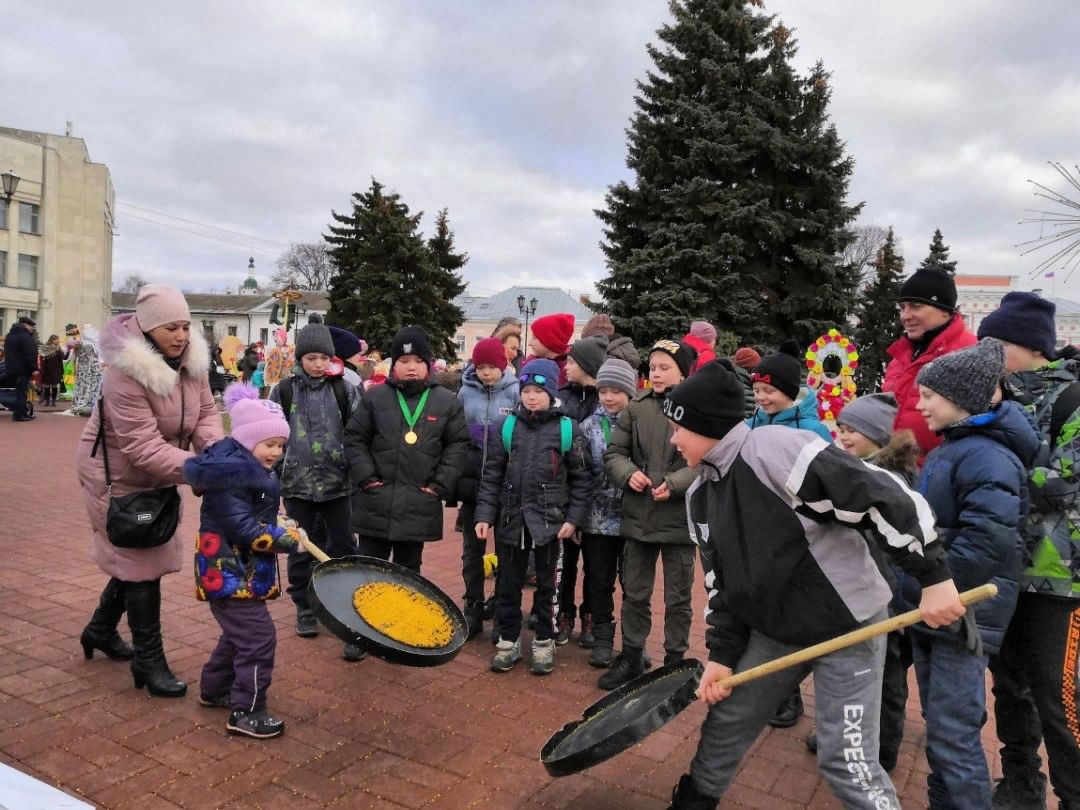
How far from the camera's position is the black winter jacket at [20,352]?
616 inches

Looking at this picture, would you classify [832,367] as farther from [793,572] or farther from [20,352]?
[20,352]

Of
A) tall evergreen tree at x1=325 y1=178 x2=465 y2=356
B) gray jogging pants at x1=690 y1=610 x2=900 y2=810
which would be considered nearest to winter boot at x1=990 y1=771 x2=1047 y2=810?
gray jogging pants at x1=690 y1=610 x2=900 y2=810

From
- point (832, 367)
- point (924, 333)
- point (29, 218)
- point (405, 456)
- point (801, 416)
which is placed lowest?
point (405, 456)

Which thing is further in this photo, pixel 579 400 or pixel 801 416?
pixel 579 400

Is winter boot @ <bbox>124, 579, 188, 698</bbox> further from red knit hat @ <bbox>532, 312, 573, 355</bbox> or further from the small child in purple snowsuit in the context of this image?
red knit hat @ <bbox>532, 312, 573, 355</bbox>

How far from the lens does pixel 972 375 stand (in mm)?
2891

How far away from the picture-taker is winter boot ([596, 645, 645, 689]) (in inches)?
170

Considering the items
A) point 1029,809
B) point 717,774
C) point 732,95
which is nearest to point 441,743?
point 717,774

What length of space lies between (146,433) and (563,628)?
296 centimetres

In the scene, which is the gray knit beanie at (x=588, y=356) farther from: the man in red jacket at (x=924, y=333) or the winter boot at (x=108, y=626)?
the winter boot at (x=108, y=626)

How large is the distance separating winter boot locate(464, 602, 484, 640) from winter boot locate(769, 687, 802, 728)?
6.58ft

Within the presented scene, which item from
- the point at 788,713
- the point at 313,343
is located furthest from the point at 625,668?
the point at 313,343

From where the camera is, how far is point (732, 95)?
753 inches

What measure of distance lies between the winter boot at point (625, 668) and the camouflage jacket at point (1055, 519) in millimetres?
2067
